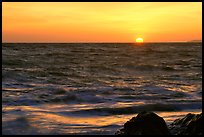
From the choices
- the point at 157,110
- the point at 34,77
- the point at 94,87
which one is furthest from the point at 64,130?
the point at 34,77

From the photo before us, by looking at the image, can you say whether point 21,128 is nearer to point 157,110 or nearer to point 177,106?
point 157,110

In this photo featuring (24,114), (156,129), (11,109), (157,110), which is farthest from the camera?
(157,110)

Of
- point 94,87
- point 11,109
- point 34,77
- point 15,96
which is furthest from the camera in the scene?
point 34,77

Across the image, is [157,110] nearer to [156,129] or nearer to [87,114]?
[87,114]

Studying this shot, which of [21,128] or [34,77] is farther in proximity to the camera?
[34,77]

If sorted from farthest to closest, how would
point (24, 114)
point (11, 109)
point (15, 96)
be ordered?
A: point (15, 96) < point (11, 109) < point (24, 114)

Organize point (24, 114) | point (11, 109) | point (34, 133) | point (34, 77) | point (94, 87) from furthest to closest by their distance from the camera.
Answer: point (34, 77)
point (94, 87)
point (11, 109)
point (24, 114)
point (34, 133)

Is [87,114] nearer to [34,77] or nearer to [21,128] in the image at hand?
[21,128]

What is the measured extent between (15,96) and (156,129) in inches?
298

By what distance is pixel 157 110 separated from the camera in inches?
398

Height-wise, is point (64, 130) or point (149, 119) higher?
point (149, 119)

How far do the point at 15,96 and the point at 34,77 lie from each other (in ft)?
20.4

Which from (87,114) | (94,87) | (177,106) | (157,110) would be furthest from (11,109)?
(94,87)

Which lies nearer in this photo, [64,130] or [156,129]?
[156,129]
